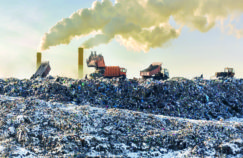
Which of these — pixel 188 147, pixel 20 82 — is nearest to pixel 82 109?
pixel 188 147

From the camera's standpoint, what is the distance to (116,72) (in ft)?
59.0

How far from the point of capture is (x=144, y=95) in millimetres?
12812

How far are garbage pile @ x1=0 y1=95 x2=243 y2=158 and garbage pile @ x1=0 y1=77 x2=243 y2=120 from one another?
372cm

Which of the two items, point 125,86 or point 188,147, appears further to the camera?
point 125,86

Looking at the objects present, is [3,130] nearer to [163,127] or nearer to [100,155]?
[100,155]

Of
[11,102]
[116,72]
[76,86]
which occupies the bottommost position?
[11,102]

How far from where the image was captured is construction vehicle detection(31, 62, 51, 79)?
57.7 ft

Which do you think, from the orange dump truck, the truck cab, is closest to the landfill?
the orange dump truck

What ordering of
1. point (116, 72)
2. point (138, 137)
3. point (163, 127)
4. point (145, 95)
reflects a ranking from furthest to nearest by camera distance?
point (116, 72) → point (145, 95) → point (163, 127) → point (138, 137)

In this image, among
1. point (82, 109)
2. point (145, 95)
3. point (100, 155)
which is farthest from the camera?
point (145, 95)

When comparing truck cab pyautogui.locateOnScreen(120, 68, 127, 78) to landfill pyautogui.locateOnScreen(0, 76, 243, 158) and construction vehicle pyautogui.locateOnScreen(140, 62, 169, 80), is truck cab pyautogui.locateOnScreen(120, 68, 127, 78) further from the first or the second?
landfill pyautogui.locateOnScreen(0, 76, 243, 158)

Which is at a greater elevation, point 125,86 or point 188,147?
point 125,86

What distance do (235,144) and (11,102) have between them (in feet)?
24.8

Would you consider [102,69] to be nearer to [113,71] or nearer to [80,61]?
[113,71]
